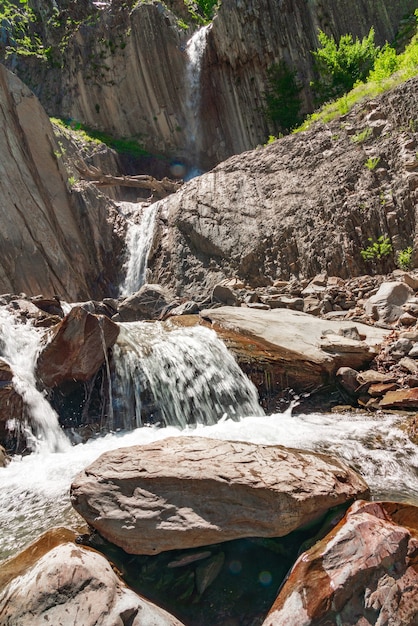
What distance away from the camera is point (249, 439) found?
18.6 feet

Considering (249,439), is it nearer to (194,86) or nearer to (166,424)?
(166,424)

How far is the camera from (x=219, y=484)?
299cm

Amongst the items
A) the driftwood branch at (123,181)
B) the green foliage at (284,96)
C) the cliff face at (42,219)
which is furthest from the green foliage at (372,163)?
the driftwood branch at (123,181)

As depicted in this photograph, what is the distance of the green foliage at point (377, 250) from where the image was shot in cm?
1044

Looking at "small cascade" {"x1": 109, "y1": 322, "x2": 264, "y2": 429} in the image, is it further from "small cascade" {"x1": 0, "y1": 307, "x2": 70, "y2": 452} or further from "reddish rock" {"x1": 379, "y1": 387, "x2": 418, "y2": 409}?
"reddish rock" {"x1": 379, "y1": 387, "x2": 418, "y2": 409}

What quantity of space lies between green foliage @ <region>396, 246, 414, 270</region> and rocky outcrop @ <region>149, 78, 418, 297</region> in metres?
0.16

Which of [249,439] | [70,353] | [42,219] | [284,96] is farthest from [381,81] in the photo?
[70,353]

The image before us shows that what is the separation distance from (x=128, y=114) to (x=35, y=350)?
24344mm

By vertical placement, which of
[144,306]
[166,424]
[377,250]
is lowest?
[166,424]

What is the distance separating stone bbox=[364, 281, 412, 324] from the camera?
8566 millimetres

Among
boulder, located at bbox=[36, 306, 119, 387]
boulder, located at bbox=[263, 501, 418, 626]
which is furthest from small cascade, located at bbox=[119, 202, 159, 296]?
boulder, located at bbox=[263, 501, 418, 626]

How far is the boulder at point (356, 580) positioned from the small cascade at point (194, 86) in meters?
25.5

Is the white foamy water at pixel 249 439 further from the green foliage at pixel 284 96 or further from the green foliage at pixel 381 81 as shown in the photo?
the green foliage at pixel 284 96

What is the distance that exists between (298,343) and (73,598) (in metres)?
5.80
